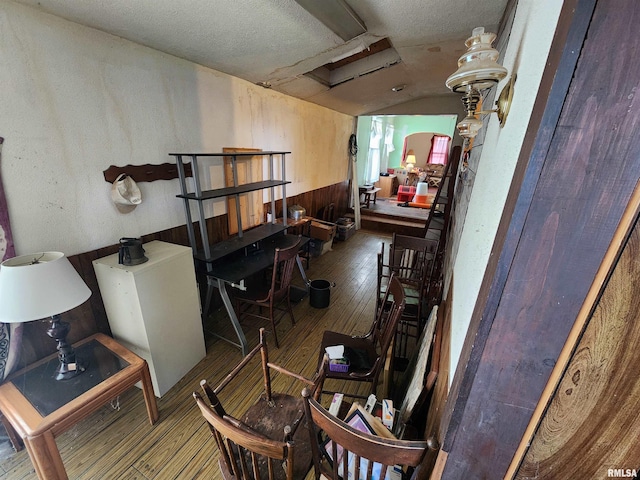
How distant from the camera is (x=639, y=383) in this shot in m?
0.51

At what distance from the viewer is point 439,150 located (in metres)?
11.1

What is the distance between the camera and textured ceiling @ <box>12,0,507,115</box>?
1.53 meters

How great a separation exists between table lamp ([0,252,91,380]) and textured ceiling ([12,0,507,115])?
1314mm

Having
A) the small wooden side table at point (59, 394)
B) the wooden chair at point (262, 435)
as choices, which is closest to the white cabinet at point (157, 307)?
the small wooden side table at point (59, 394)

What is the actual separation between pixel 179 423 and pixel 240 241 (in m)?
1.56

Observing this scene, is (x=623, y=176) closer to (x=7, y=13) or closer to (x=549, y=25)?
(x=549, y=25)

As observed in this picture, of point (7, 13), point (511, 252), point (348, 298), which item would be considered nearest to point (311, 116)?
point (348, 298)

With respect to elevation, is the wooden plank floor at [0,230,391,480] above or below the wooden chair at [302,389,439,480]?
below

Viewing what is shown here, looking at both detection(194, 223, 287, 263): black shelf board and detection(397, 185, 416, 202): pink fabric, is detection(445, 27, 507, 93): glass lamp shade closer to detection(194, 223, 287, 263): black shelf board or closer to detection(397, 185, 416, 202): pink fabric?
detection(194, 223, 287, 263): black shelf board

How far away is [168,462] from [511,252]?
79.5 inches

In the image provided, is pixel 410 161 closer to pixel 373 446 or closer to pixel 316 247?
pixel 316 247

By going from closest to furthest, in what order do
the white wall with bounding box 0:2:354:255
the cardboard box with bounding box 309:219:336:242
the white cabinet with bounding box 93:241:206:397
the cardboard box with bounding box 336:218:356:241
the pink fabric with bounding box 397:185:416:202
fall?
the white wall with bounding box 0:2:354:255, the white cabinet with bounding box 93:241:206:397, the cardboard box with bounding box 309:219:336:242, the cardboard box with bounding box 336:218:356:241, the pink fabric with bounding box 397:185:416:202

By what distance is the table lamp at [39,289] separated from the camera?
1213 millimetres

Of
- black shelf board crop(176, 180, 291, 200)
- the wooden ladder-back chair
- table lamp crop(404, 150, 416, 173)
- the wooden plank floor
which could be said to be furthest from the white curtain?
the wooden plank floor
